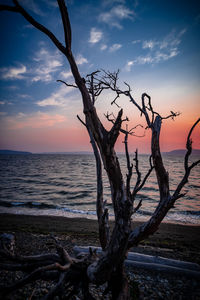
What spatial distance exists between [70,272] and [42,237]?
693cm

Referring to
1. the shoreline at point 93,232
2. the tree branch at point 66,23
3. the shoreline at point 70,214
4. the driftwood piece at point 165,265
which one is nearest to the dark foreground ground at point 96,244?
the shoreline at point 93,232

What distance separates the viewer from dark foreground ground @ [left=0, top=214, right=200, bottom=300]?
3.72 m

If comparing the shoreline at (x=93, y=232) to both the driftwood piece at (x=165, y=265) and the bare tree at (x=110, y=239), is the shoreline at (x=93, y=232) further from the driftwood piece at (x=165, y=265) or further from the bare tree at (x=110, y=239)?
the bare tree at (x=110, y=239)

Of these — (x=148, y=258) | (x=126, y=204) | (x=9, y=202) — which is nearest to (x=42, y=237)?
(x=148, y=258)

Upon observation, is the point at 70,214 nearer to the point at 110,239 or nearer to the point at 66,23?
the point at 110,239

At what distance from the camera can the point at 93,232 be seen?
29.9 feet

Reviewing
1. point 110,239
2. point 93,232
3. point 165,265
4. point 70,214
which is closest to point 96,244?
point 93,232

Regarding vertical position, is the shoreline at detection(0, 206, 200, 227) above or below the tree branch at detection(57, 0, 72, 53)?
below

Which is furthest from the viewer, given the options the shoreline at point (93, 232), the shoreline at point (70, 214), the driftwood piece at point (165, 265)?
the shoreline at point (70, 214)

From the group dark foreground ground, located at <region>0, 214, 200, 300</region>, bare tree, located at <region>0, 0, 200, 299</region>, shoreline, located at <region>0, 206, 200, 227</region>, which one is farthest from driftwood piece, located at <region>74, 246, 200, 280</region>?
shoreline, located at <region>0, 206, 200, 227</region>

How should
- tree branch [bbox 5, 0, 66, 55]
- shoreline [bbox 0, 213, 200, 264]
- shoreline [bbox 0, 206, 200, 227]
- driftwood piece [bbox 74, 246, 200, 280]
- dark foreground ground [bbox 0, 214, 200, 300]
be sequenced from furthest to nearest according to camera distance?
1. shoreline [bbox 0, 206, 200, 227]
2. shoreline [bbox 0, 213, 200, 264]
3. driftwood piece [bbox 74, 246, 200, 280]
4. dark foreground ground [bbox 0, 214, 200, 300]
5. tree branch [bbox 5, 0, 66, 55]

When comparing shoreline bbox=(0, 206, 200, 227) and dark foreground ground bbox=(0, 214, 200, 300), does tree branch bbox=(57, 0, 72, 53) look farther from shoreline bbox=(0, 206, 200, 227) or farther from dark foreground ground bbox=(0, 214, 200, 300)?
shoreline bbox=(0, 206, 200, 227)

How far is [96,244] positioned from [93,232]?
6.95 feet

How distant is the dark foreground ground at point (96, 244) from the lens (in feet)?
12.2
